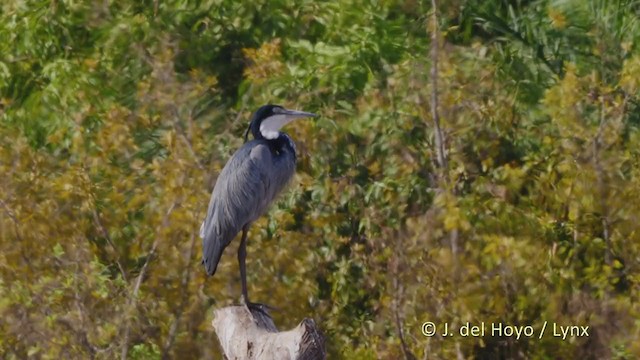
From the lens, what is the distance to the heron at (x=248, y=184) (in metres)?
7.05

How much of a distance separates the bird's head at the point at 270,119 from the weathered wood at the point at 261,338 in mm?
1065

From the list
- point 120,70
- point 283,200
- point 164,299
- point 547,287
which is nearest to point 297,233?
point 283,200

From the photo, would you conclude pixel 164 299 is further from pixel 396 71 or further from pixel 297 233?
pixel 396 71

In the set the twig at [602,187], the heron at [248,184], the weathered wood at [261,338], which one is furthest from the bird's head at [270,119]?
the twig at [602,187]

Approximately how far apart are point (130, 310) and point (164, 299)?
0.24 meters

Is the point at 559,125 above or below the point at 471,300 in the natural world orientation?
above

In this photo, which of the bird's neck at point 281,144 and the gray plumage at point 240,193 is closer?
the gray plumage at point 240,193

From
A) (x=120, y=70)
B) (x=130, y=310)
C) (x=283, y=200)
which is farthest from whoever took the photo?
(x=120, y=70)

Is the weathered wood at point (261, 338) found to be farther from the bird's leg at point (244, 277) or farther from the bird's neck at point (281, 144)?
the bird's neck at point (281, 144)

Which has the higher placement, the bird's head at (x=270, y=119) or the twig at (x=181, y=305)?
the bird's head at (x=270, y=119)

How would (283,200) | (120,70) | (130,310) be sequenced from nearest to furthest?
(130,310) < (283,200) < (120,70)

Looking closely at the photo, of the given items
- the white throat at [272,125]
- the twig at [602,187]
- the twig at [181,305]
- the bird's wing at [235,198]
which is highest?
the white throat at [272,125]

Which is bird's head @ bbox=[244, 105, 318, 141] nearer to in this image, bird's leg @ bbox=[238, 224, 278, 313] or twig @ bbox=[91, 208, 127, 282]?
bird's leg @ bbox=[238, 224, 278, 313]

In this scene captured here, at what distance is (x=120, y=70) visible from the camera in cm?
1012
